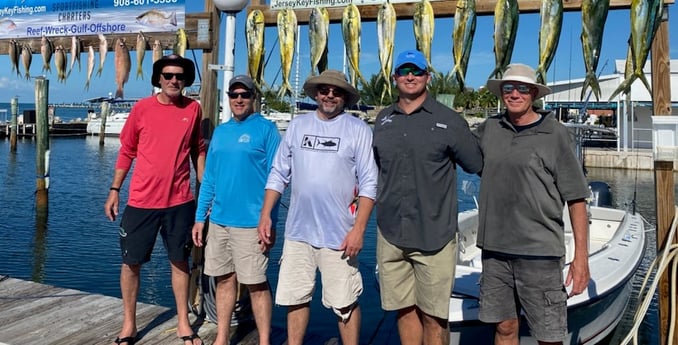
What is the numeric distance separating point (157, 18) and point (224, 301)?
2.32m

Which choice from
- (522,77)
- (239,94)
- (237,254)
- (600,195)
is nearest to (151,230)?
(237,254)

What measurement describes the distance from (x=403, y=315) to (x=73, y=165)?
21796 mm

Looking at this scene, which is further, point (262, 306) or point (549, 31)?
point (549, 31)

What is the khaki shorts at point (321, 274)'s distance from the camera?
2.72 metres

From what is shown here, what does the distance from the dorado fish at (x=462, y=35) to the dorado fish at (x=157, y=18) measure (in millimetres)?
2045

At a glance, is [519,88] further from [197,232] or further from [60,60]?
[60,60]

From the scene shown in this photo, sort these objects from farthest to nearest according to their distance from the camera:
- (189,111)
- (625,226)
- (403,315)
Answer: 1. (625,226)
2. (189,111)
3. (403,315)

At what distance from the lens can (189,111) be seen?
3188 millimetres

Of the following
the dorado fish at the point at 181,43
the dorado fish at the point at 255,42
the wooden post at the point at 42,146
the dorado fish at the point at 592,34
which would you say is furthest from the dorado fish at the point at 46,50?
the wooden post at the point at 42,146

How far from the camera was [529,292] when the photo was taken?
2578 millimetres

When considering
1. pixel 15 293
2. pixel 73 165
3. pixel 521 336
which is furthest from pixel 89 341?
pixel 73 165

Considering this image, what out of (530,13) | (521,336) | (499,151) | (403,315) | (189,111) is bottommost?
(521,336)

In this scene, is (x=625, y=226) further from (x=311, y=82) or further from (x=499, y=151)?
(x=311, y=82)

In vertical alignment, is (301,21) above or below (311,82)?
above
